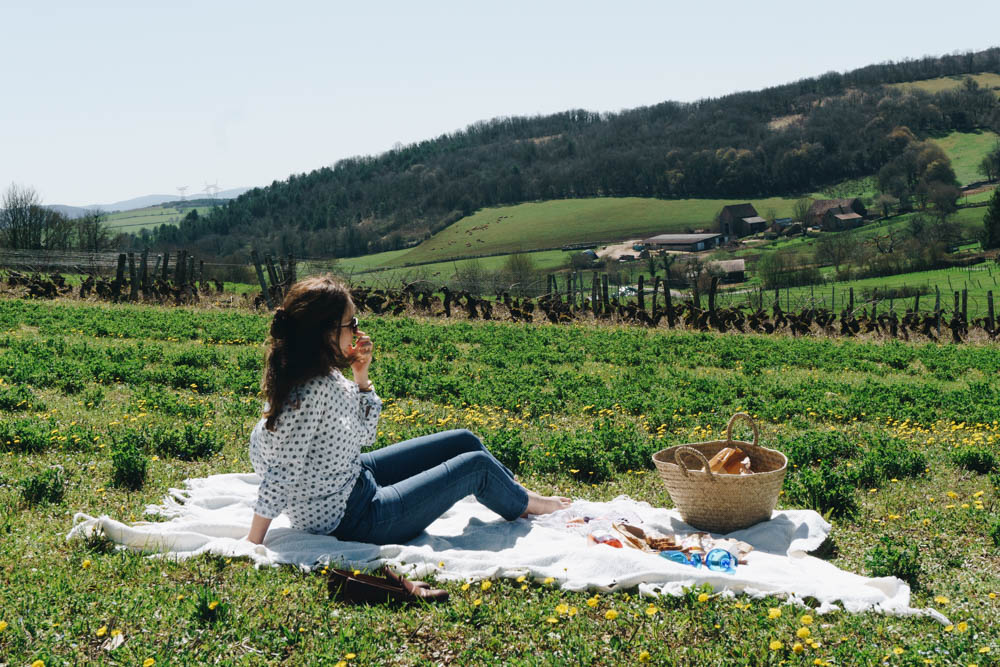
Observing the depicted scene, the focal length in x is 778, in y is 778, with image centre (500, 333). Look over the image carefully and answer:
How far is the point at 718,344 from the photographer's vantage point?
66.7 ft

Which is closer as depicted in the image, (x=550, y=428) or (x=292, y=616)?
(x=292, y=616)

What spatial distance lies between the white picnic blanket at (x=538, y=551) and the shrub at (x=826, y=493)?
0.50m

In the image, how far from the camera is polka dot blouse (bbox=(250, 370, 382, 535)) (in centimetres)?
516

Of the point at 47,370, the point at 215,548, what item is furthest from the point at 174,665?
the point at 47,370

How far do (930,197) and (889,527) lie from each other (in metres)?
132

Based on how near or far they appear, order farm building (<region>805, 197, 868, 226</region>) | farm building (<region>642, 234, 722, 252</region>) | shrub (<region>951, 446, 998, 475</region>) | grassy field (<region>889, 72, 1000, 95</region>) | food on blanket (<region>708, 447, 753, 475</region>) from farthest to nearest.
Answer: grassy field (<region>889, 72, 1000, 95</region>) → farm building (<region>805, 197, 868, 226</region>) → farm building (<region>642, 234, 722, 252</region>) → shrub (<region>951, 446, 998, 475</region>) → food on blanket (<region>708, 447, 753, 475</region>)

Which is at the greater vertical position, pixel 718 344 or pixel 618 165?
pixel 618 165

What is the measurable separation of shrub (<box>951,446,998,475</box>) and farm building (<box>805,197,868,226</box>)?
123889mm

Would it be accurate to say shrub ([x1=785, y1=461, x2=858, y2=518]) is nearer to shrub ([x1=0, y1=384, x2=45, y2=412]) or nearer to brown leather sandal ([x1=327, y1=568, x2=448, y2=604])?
brown leather sandal ([x1=327, y1=568, x2=448, y2=604])

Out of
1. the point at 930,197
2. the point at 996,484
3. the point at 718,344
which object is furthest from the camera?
the point at 930,197

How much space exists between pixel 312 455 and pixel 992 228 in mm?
92271

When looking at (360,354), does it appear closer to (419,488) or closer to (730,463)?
(419,488)

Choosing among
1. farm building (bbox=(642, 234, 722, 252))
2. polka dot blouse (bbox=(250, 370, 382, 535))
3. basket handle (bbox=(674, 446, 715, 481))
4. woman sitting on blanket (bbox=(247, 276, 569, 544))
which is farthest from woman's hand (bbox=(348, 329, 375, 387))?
farm building (bbox=(642, 234, 722, 252))

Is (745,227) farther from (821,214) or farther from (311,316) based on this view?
(311,316)
